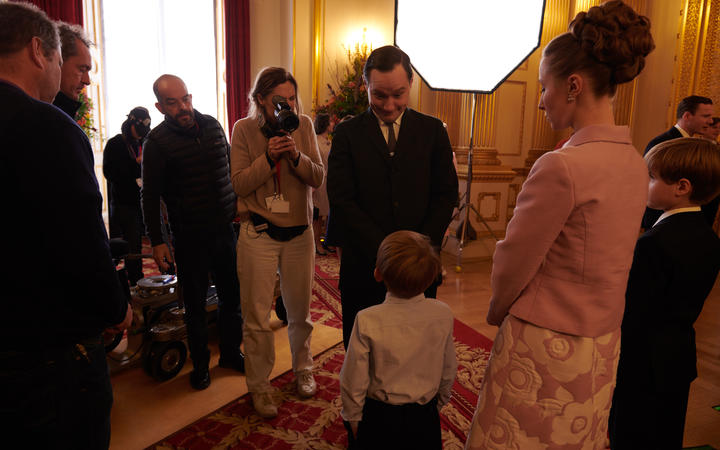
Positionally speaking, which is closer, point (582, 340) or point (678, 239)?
point (582, 340)

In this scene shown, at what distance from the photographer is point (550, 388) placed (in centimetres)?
103

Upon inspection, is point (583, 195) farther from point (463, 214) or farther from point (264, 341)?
point (463, 214)

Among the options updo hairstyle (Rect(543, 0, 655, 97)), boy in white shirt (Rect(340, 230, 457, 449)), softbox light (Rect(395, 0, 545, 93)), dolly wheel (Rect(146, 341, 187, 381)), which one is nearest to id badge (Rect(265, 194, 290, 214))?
boy in white shirt (Rect(340, 230, 457, 449))

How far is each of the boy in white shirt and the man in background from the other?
4.54ft

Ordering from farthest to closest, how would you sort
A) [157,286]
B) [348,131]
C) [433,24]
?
[433,24]
[157,286]
[348,131]

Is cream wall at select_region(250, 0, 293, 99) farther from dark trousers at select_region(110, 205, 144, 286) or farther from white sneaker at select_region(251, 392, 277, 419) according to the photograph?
white sneaker at select_region(251, 392, 277, 419)

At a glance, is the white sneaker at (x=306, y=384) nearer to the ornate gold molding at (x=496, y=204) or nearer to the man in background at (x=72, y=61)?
the man in background at (x=72, y=61)

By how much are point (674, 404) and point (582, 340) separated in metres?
0.68

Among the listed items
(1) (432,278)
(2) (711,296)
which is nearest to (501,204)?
(2) (711,296)

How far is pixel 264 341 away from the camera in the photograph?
2027mm

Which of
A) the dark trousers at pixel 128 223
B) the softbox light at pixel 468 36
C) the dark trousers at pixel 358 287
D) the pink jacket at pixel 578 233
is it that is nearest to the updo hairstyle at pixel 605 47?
the pink jacket at pixel 578 233

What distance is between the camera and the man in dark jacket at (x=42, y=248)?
915mm

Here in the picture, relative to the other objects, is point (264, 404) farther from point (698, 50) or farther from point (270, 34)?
point (270, 34)

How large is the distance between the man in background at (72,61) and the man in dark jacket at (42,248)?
0.70m
